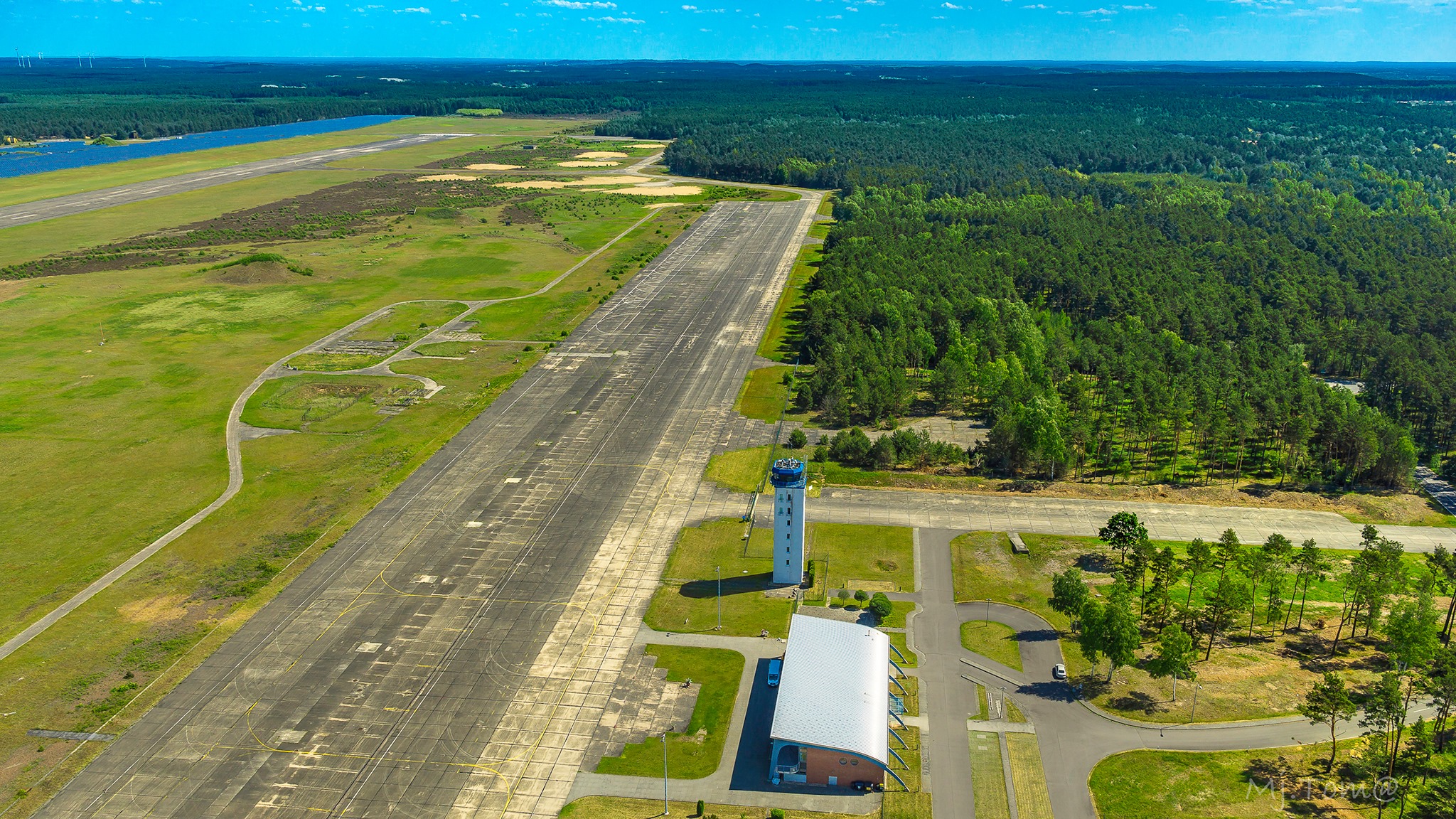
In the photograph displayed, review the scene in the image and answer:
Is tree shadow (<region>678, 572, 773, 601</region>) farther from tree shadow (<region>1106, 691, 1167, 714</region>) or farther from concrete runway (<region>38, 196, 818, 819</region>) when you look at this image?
tree shadow (<region>1106, 691, 1167, 714</region>)

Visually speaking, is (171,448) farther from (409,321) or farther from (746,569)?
(746,569)

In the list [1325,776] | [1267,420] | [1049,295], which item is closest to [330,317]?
[1049,295]

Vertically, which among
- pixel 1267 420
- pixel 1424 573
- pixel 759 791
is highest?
pixel 1267 420

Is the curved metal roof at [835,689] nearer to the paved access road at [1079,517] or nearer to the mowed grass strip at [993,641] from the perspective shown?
the mowed grass strip at [993,641]

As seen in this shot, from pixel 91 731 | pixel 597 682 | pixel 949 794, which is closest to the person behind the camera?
pixel 949 794

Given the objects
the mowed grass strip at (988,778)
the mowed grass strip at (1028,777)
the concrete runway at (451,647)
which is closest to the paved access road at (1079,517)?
the concrete runway at (451,647)

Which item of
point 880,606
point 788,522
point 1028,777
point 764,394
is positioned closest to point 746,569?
point 788,522

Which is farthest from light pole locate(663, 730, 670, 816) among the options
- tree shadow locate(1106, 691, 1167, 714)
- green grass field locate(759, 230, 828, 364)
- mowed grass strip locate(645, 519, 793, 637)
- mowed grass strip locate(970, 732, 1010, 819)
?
green grass field locate(759, 230, 828, 364)

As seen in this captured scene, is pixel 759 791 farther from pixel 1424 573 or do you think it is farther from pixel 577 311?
pixel 577 311
